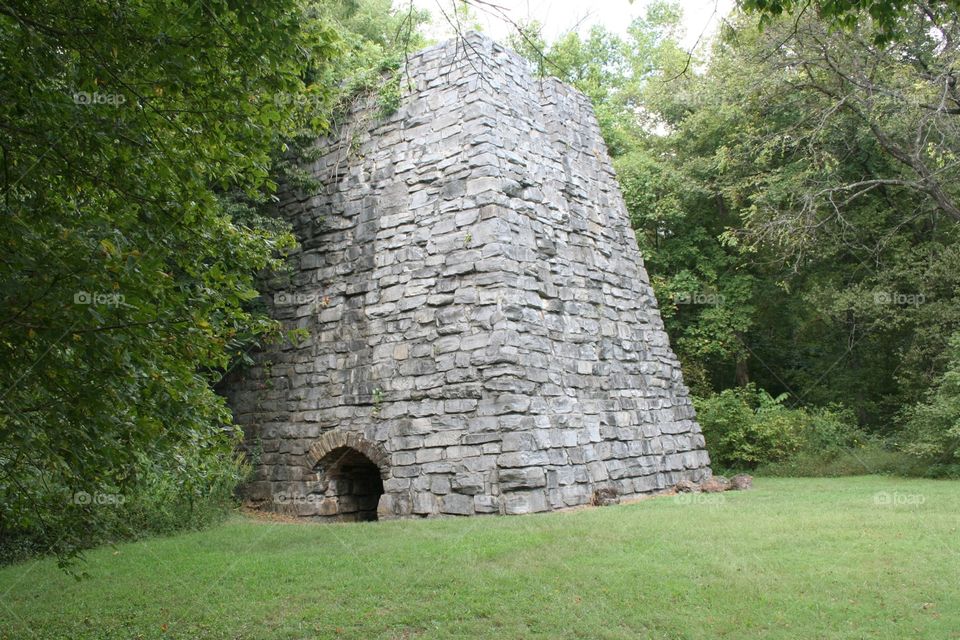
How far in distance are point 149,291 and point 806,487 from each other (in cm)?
973

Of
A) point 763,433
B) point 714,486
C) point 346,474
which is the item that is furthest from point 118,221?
point 763,433

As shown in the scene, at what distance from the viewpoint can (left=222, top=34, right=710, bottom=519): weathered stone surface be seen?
8562 millimetres

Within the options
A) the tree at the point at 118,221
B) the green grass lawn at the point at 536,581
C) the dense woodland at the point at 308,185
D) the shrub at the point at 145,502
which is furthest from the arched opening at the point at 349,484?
the tree at the point at 118,221

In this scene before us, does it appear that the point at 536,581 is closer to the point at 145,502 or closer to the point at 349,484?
the point at 145,502

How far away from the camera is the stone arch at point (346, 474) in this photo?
949 centimetres

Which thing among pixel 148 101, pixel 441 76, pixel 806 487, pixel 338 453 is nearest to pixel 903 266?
pixel 806 487

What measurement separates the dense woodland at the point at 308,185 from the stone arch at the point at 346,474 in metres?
1.08

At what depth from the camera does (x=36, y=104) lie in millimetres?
3982

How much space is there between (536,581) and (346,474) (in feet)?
16.7

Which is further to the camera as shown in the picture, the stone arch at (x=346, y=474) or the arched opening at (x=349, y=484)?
the arched opening at (x=349, y=484)

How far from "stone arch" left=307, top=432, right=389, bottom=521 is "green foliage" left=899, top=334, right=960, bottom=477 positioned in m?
8.12

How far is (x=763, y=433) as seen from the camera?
13.9m

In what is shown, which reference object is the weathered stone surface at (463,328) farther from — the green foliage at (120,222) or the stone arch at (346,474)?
the green foliage at (120,222)

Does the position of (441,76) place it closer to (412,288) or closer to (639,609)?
(412,288)
